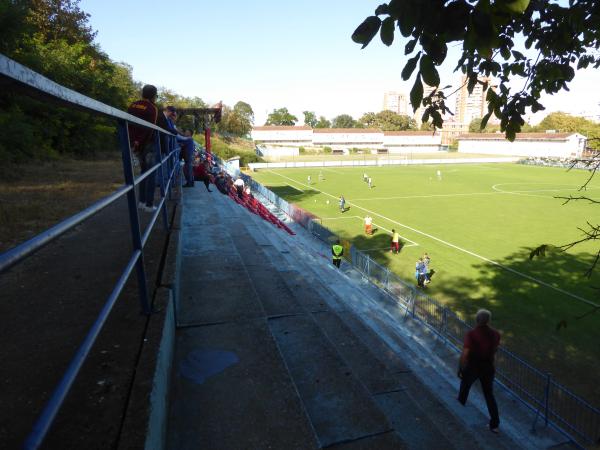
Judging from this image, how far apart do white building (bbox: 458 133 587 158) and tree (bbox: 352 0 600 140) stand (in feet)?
251

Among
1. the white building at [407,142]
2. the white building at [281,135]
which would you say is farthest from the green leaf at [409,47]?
the white building at [407,142]

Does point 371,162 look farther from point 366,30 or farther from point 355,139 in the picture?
point 366,30

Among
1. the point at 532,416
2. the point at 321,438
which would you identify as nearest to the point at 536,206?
the point at 532,416

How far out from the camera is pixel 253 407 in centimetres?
287

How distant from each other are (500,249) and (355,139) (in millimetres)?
82171

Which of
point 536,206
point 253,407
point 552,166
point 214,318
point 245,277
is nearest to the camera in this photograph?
point 253,407

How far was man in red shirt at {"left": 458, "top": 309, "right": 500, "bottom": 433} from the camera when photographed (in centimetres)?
551

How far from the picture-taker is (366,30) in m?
2.32

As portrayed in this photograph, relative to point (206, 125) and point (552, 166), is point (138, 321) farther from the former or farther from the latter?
point (552, 166)

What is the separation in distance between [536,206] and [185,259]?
3179cm

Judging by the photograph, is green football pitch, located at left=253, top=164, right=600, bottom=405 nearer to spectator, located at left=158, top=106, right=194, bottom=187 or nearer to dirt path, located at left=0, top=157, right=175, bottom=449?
dirt path, located at left=0, top=157, right=175, bottom=449

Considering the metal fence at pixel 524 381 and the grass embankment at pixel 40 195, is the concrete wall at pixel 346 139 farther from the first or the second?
the metal fence at pixel 524 381

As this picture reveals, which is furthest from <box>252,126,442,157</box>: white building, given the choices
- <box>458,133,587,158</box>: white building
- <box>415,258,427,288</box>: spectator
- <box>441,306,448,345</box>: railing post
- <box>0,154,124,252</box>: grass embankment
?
<box>441,306,448,345</box>: railing post

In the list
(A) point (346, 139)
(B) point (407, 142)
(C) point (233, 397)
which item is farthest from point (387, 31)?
(B) point (407, 142)
